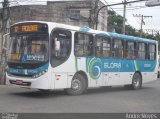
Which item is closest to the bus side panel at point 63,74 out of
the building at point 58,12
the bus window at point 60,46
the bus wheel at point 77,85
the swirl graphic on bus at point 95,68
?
the bus window at point 60,46

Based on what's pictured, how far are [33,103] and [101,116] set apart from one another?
3.08 m

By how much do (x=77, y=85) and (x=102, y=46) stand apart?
246 centimetres

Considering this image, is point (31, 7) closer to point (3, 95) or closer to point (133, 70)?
point (133, 70)

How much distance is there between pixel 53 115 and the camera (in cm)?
1091

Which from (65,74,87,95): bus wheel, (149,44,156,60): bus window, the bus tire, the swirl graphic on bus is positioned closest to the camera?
(65,74,87,95): bus wheel

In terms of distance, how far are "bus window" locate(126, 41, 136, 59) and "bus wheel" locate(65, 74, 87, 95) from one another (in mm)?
4054

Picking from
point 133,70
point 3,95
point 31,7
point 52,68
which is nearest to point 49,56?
point 52,68

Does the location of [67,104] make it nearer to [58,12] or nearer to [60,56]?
[60,56]

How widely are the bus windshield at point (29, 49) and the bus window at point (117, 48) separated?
483 centimetres

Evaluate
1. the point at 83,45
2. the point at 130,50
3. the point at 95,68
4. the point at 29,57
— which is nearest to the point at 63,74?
the point at 29,57

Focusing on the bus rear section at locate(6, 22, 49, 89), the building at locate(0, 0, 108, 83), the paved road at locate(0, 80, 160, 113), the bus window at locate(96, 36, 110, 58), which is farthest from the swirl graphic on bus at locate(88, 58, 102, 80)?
the building at locate(0, 0, 108, 83)

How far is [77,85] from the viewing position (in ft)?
54.3

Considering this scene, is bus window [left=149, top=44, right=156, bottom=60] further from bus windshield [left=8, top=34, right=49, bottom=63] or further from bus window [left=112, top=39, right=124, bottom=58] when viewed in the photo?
bus windshield [left=8, top=34, right=49, bottom=63]

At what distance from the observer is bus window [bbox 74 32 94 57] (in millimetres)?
16391
